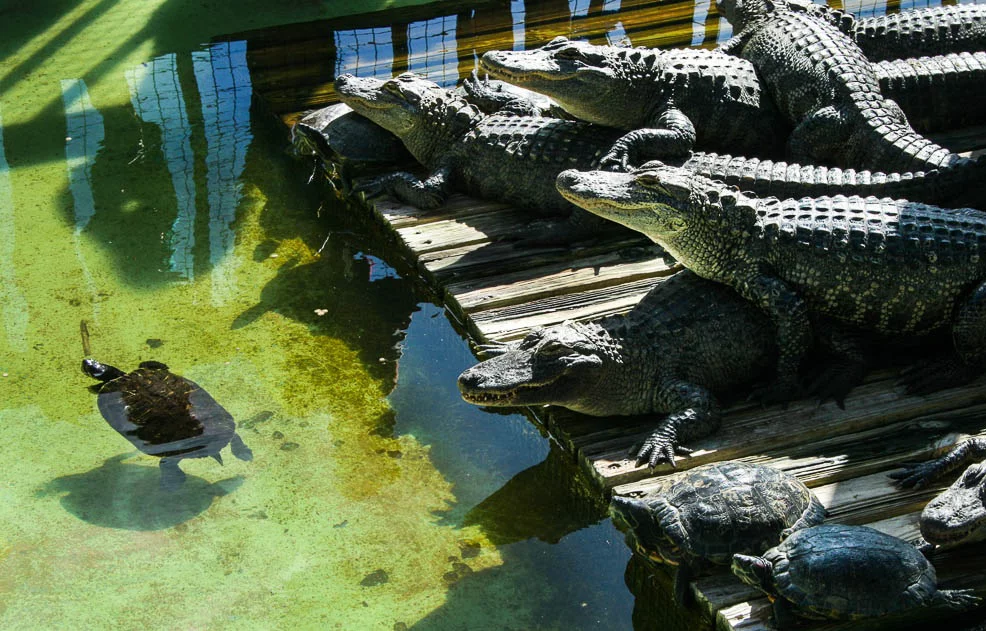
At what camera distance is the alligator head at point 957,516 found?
3.28 meters

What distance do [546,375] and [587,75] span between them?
2.23 meters

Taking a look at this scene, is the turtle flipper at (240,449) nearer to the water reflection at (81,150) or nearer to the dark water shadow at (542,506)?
the dark water shadow at (542,506)

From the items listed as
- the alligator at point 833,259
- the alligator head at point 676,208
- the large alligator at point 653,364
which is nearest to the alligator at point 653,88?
the alligator head at point 676,208

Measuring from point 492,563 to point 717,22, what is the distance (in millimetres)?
5785

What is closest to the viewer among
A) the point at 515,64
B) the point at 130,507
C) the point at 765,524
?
the point at 765,524

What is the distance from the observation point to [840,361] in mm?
4332

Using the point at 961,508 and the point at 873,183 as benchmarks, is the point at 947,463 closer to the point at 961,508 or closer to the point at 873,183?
the point at 961,508

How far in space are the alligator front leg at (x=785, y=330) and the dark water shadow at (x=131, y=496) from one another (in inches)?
84.4

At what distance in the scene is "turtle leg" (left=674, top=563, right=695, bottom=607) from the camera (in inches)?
135

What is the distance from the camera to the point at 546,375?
4055mm

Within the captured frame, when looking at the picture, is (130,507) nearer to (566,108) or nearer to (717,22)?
(566,108)

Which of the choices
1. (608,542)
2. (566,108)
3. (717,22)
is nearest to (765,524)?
(608,542)

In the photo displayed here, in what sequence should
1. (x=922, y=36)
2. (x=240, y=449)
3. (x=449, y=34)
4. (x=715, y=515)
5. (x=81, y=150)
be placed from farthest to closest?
(x=449, y=34) < (x=81, y=150) < (x=922, y=36) < (x=240, y=449) < (x=715, y=515)

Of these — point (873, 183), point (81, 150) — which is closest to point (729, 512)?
point (873, 183)
